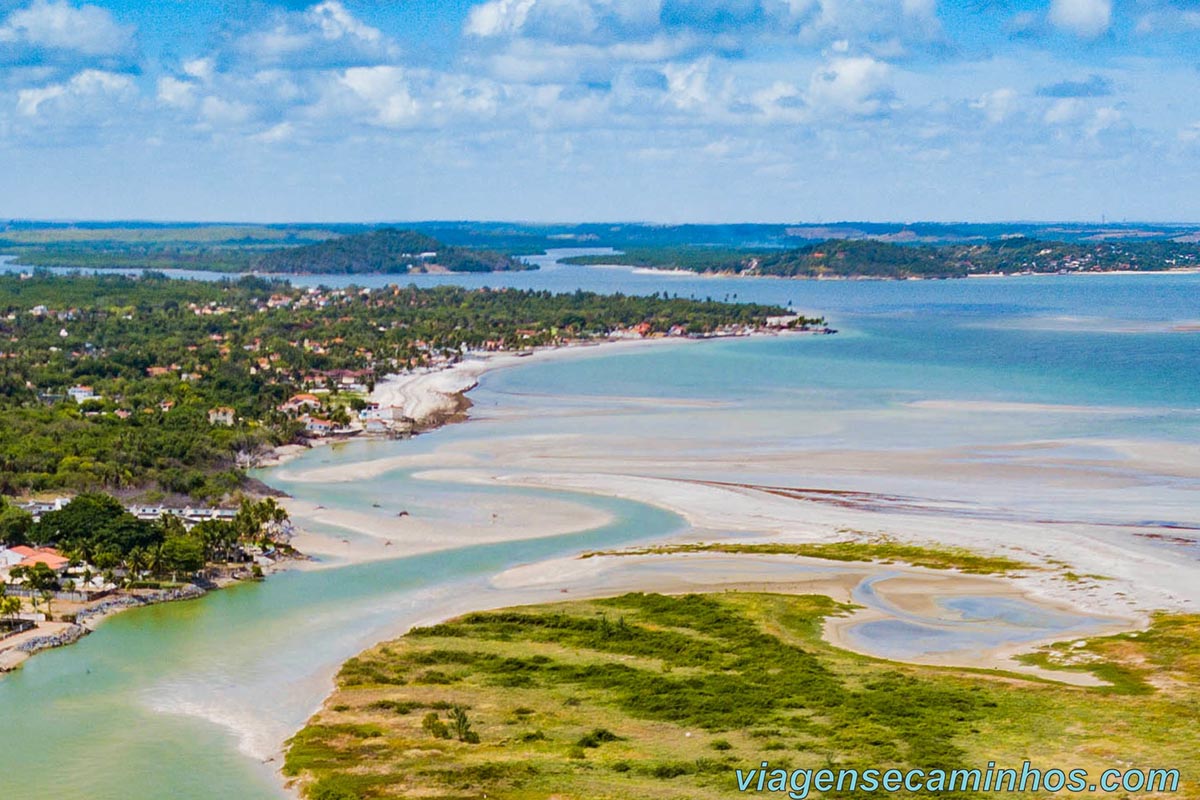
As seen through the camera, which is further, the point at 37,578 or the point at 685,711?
the point at 37,578

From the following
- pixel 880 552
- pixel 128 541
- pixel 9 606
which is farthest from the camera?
pixel 880 552

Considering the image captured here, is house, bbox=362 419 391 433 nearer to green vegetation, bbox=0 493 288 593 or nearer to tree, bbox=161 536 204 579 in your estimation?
green vegetation, bbox=0 493 288 593

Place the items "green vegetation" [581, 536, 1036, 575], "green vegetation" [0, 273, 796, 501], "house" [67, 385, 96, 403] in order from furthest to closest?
"house" [67, 385, 96, 403] < "green vegetation" [0, 273, 796, 501] < "green vegetation" [581, 536, 1036, 575]

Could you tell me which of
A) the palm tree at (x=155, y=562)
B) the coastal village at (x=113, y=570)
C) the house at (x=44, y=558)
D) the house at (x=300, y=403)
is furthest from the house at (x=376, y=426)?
the palm tree at (x=155, y=562)

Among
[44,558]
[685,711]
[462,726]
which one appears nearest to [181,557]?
[44,558]

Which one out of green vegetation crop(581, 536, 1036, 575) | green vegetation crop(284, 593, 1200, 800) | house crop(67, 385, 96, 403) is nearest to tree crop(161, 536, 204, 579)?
green vegetation crop(284, 593, 1200, 800)

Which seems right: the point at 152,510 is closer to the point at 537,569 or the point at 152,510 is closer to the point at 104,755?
the point at 537,569

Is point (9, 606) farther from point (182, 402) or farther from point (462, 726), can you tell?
point (182, 402)
